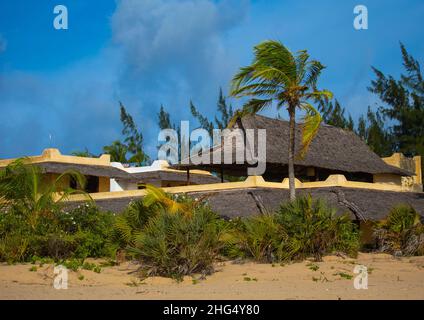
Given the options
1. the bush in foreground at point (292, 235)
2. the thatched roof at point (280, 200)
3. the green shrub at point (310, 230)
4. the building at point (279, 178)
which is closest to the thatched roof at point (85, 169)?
the building at point (279, 178)

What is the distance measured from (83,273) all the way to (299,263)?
201 inches

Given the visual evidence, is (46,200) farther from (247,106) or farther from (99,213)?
(247,106)

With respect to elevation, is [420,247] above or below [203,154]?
below

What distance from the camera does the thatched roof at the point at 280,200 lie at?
810 inches

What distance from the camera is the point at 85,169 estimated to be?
29031 millimetres

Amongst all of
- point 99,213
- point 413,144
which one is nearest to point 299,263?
point 99,213

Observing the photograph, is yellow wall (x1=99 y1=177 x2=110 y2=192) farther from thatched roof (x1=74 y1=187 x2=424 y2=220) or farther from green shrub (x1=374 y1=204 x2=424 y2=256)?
green shrub (x1=374 y1=204 x2=424 y2=256)

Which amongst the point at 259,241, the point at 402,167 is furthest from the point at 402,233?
the point at 402,167

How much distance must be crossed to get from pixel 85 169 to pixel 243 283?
1548 centimetres

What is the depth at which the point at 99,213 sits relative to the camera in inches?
773

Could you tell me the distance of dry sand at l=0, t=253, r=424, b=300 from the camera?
1301 cm

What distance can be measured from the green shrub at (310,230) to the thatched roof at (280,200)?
2446 millimetres

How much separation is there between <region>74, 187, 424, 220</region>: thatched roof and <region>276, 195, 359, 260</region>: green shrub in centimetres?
245

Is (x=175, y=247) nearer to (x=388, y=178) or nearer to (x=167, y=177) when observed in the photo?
(x=388, y=178)
